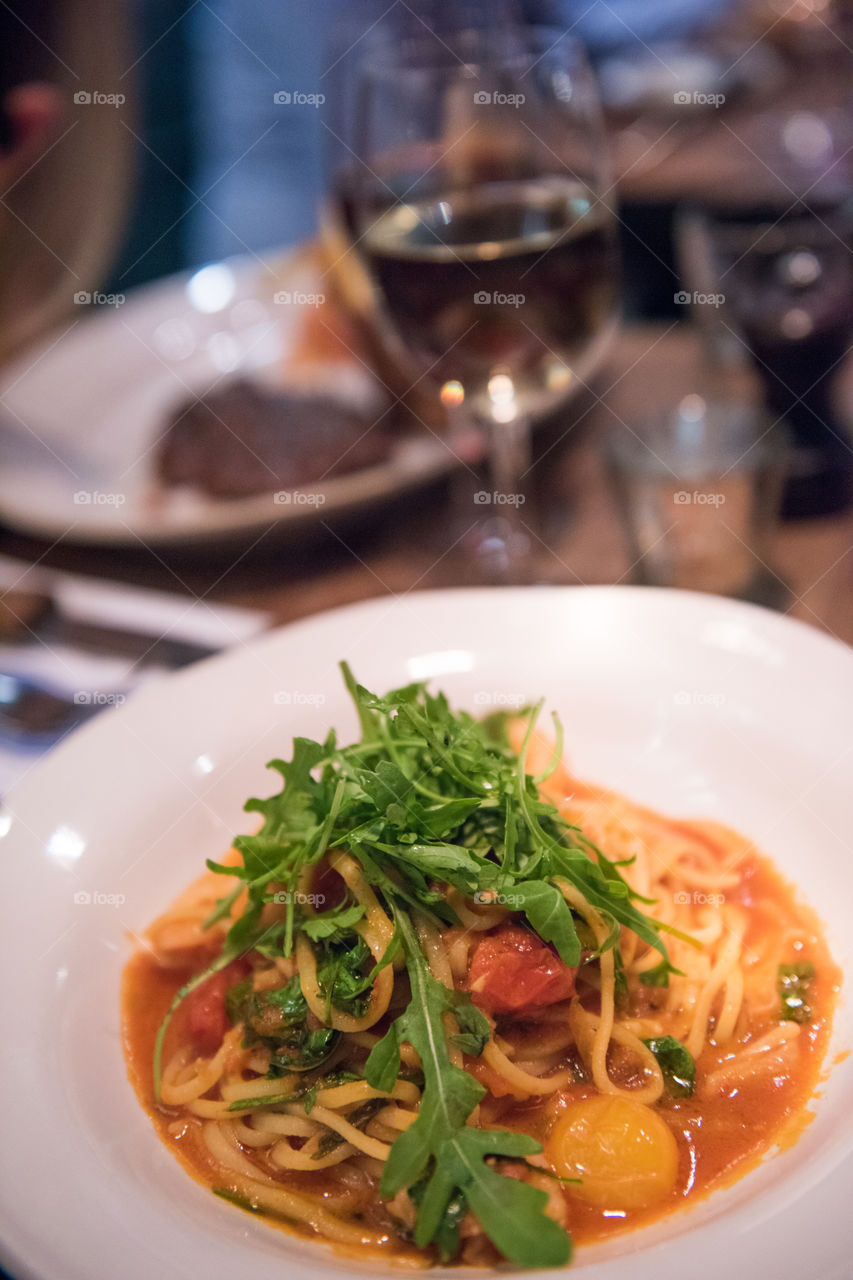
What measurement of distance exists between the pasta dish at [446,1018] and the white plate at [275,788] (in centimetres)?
9

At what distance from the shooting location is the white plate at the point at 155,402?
3.14 metres

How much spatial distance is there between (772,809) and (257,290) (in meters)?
3.22

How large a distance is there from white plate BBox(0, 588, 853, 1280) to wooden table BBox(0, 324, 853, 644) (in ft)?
1.84

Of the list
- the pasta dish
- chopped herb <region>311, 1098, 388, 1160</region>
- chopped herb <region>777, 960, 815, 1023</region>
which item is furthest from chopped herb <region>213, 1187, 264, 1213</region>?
chopped herb <region>777, 960, 815, 1023</region>

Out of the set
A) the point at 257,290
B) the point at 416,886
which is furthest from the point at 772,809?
the point at 257,290

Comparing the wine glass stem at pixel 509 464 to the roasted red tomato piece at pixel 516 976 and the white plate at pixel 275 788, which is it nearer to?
the white plate at pixel 275 788

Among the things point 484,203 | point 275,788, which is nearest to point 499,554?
point 484,203

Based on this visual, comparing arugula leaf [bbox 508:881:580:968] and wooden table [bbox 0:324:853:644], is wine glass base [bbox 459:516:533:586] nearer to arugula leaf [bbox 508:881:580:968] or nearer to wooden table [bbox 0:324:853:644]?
wooden table [bbox 0:324:853:644]

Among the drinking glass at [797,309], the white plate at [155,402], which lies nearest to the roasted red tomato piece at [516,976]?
the white plate at [155,402]

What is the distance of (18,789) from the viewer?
84.0 inches

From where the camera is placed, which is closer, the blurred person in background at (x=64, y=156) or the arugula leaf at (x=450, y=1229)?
the arugula leaf at (x=450, y=1229)

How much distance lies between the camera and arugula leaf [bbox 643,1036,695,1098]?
1.82 meters

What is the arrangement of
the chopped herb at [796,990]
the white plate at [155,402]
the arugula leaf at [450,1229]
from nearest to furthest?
the arugula leaf at [450,1229] < the chopped herb at [796,990] < the white plate at [155,402]

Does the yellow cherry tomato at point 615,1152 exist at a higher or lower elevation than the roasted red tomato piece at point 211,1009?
lower
